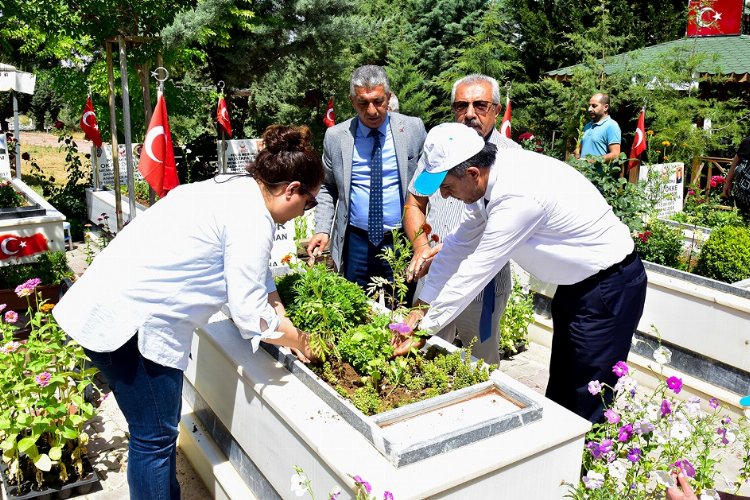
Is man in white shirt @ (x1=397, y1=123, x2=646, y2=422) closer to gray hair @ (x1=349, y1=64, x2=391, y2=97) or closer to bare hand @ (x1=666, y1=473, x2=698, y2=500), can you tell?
bare hand @ (x1=666, y1=473, x2=698, y2=500)

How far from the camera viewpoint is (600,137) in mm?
6230

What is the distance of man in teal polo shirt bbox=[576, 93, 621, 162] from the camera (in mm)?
6176

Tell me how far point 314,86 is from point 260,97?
1658mm

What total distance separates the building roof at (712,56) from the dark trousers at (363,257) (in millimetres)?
8403

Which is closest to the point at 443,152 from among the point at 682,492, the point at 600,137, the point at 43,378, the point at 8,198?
the point at 682,492

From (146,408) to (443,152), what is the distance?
1.31 meters

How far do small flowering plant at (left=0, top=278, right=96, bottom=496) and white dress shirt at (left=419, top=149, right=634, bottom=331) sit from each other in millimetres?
1563

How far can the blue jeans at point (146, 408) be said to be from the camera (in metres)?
2.13

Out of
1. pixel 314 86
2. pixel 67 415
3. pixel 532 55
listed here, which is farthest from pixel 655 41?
pixel 67 415

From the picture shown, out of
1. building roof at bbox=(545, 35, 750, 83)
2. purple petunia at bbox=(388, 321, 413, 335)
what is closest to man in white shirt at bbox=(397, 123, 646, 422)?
purple petunia at bbox=(388, 321, 413, 335)

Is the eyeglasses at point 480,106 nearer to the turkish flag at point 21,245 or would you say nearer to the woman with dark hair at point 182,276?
→ the woman with dark hair at point 182,276

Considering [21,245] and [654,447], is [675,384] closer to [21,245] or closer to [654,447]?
[654,447]

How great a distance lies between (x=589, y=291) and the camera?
8.25ft

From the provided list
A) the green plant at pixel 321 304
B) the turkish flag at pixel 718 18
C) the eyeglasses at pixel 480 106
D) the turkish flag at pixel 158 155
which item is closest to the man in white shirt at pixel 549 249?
the green plant at pixel 321 304
